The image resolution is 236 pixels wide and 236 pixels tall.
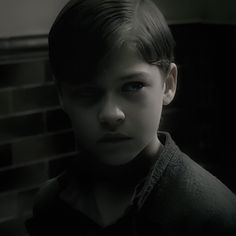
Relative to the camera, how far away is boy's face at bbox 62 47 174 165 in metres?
0.67

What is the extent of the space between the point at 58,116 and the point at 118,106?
0.58 metres

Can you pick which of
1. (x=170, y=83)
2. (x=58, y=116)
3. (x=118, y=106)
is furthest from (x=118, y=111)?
(x=58, y=116)

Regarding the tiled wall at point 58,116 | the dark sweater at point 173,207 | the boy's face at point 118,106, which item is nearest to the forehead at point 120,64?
the boy's face at point 118,106

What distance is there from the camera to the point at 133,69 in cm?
68

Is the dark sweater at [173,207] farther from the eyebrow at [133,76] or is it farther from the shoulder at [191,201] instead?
the eyebrow at [133,76]

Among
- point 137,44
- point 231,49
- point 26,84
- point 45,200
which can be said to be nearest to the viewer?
point 137,44

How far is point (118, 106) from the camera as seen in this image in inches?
26.6

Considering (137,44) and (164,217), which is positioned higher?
(137,44)

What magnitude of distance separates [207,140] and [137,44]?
2.97ft

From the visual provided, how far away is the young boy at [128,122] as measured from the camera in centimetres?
67

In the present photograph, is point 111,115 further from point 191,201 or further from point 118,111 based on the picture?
point 191,201

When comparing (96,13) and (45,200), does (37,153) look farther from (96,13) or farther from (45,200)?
(96,13)

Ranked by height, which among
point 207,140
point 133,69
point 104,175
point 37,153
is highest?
point 133,69

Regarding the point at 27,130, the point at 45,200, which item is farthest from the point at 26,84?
the point at 45,200
